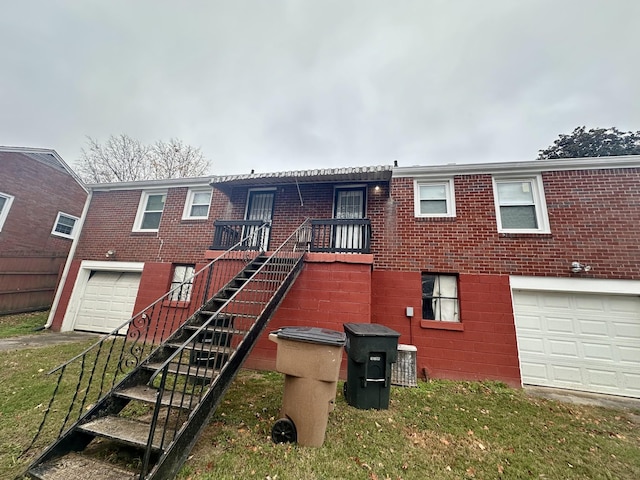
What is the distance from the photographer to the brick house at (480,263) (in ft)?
16.4

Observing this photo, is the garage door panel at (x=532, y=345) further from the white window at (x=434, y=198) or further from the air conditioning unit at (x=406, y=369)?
the white window at (x=434, y=198)

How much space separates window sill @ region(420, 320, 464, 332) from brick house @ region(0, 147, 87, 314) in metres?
11.7

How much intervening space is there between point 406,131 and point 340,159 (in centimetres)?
1058

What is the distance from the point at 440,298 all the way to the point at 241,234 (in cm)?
539

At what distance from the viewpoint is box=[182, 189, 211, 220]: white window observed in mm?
7773

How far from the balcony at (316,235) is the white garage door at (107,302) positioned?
3.77 meters

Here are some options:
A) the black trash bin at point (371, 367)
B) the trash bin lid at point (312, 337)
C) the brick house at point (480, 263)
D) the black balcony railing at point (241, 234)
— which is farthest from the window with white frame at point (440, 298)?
the black balcony railing at point (241, 234)

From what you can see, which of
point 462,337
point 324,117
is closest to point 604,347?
point 462,337

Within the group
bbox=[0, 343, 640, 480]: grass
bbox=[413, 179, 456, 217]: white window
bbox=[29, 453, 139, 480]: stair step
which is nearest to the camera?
bbox=[29, 453, 139, 480]: stair step

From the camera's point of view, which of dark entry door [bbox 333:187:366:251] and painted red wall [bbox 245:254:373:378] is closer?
painted red wall [bbox 245:254:373:378]

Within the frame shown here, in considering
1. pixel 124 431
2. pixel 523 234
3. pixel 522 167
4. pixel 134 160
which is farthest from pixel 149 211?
pixel 134 160

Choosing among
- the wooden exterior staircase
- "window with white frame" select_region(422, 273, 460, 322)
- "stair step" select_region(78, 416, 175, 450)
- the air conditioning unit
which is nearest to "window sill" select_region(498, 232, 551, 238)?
"window with white frame" select_region(422, 273, 460, 322)

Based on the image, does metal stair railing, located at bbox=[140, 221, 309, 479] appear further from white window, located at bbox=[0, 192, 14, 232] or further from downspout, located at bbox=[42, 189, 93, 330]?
white window, located at bbox=[0, 192, 14, 232]

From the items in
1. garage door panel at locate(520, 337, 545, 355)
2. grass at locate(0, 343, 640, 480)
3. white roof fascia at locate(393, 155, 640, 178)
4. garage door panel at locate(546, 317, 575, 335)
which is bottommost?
grass at locate(0, 343, 640, 480)
